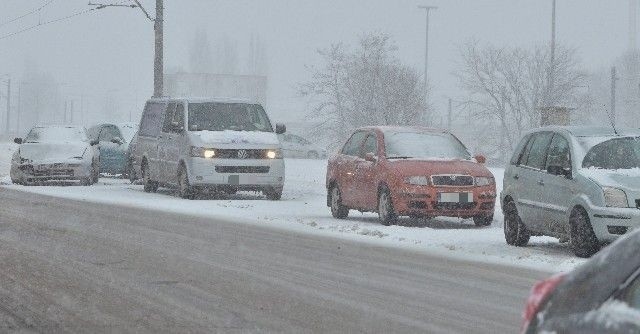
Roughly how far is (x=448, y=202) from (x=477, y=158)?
4.61ft

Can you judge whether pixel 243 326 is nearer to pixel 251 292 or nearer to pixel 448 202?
pixel 251 292

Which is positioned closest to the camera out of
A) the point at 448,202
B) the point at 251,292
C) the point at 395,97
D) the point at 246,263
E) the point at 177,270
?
the point at 251,292

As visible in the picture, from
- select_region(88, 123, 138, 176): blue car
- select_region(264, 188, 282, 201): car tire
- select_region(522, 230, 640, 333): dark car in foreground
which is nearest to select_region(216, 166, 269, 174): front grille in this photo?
select_region(264, 188, 282, 201): car tire

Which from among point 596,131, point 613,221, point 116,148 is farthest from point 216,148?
point 613,221

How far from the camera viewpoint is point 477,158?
21.4 meters

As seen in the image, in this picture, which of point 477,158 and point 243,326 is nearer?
point 243,326

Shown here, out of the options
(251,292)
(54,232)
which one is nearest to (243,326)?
(251,292)

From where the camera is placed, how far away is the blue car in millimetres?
37000

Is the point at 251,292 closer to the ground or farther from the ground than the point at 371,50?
closer to the ground

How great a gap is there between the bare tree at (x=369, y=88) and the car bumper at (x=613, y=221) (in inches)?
1946

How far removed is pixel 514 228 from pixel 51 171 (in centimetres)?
1725

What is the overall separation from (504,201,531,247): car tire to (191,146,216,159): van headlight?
10.4m

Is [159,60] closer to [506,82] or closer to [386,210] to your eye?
[386,210]

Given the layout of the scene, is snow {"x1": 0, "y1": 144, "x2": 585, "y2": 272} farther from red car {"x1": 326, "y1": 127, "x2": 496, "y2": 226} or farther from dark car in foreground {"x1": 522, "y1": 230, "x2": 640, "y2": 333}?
dark car in foreground {"x1": 522, "y1": 230, "x2": 640, "y2": 333}
